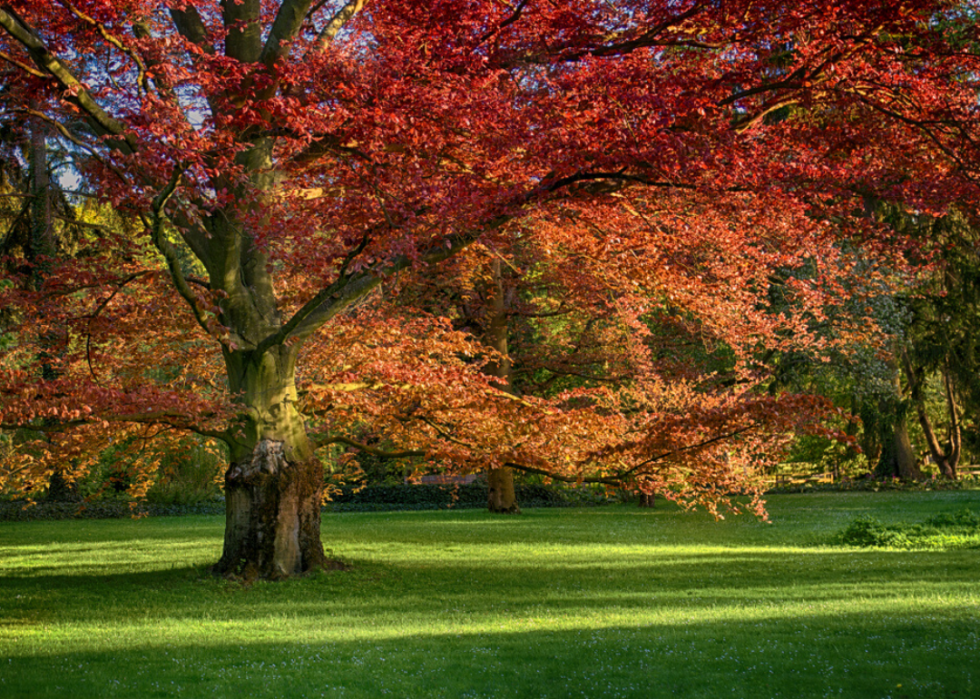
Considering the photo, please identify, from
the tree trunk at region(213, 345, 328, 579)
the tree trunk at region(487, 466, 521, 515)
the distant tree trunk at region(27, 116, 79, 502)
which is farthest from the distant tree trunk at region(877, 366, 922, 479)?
the distant tree trunk at region(27, 116, 79, 502)

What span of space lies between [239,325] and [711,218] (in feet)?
21.4

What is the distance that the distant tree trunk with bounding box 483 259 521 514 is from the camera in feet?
74.0

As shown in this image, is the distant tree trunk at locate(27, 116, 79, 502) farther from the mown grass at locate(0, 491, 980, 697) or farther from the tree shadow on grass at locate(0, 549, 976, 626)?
the mown grass at locate(0, 491, 980, 697)

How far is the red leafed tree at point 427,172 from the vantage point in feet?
30.0

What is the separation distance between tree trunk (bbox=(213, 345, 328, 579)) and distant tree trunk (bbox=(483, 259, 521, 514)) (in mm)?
9394

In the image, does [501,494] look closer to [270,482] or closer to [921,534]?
[921,534]

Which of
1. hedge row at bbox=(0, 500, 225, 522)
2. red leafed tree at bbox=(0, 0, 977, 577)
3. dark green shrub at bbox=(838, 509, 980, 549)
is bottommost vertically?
dark green shrub at bbox=(838, 509, 980, 549)

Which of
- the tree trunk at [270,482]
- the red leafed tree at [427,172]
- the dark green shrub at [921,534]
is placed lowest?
the dark green shrub at [921,534]

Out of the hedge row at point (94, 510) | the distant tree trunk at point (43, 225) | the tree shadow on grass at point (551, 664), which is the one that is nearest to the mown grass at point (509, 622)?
the tree shadow on grass at point (551, 664)

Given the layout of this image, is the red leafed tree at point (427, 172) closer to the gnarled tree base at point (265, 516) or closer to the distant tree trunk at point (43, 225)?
the gnarled tree base at point (265, 516)

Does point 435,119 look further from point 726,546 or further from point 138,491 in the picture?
point 726,546

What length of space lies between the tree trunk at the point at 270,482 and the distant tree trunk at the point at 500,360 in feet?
30.8

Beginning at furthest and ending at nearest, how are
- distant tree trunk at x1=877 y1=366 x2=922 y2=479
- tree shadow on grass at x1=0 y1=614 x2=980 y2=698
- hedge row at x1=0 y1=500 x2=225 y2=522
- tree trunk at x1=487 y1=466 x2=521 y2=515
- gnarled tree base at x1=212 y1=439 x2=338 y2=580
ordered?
distant tree trunk at x1=877 y1=366 x2=922 y2=479, hedge row at x1=0 y1=500 x2=225 y2=522, tree trunk at x1=487 y1=466 x2=521 y2=515, gnarled tree base at x1=212 y1=439 x2=338 y2=580, tree shadow on grass at x1=0 y1=614 x2=980 y2=698

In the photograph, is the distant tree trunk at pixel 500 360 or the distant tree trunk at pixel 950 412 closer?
the distant tree trunk at pixel 500 360
